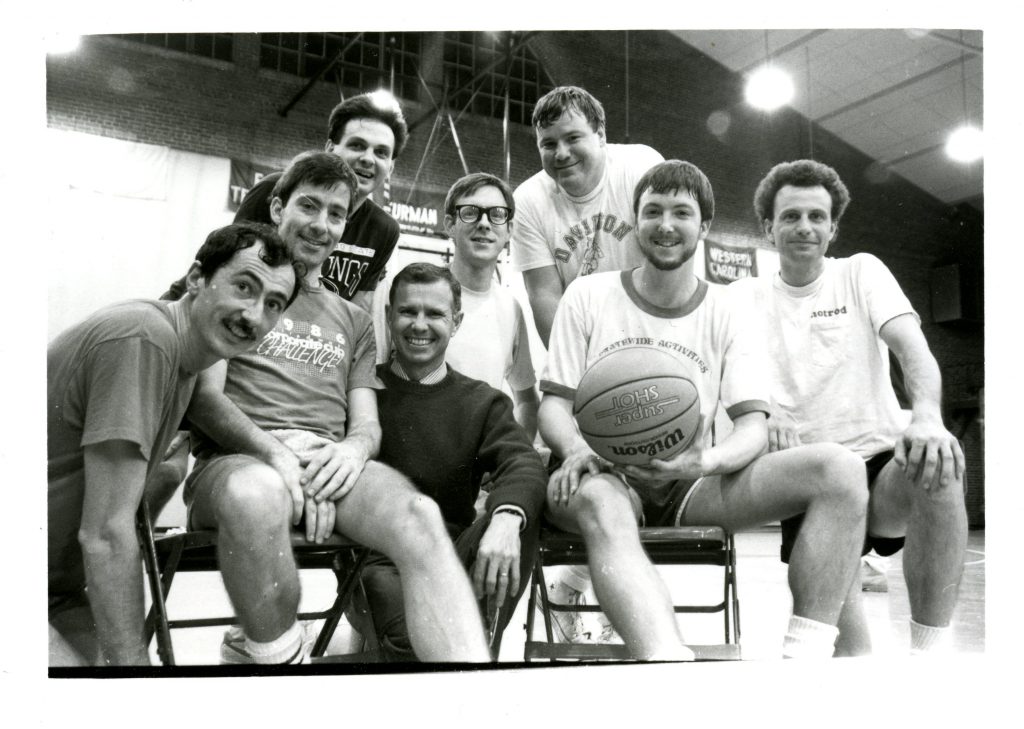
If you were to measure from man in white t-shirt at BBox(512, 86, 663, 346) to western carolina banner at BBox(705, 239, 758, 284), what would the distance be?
2.14ft

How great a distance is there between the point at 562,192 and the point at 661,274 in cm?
49

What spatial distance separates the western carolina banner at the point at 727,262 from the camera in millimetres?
3254

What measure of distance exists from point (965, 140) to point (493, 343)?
161cm

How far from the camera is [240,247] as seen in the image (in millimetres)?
2256

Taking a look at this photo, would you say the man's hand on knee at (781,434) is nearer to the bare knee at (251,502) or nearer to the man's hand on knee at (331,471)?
the man's hand on knee at (331,471)

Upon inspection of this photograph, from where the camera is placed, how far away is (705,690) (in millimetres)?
2182

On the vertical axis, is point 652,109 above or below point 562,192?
above

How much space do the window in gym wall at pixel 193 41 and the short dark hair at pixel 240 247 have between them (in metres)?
0.64

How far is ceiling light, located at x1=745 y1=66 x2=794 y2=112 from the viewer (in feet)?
8.82

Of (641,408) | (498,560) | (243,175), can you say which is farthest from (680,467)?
(243,175)

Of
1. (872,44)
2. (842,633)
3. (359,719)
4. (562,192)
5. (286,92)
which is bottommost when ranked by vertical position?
(359,719)

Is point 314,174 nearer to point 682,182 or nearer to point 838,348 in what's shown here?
point 682,182
